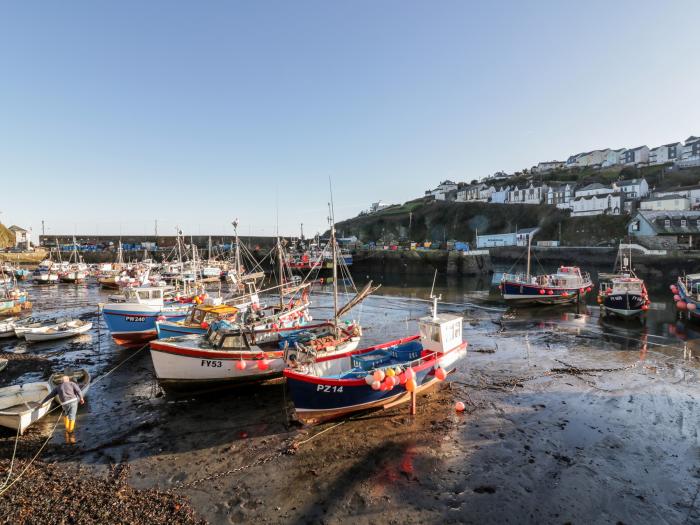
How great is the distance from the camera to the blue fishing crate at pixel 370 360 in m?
13.0

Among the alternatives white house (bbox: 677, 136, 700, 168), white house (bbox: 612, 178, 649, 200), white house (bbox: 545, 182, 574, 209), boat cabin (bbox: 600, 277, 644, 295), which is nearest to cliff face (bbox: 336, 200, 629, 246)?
white house (bbox: 545, 182, 574, 209)

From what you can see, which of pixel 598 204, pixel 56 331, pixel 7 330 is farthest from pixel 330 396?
pixel 598 204

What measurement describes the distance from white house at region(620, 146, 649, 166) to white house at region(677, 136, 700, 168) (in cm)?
984

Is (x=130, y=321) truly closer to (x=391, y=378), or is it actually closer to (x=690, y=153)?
(x=391, y=378)

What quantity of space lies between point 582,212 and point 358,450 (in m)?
89.9

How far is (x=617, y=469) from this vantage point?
9.05 meters

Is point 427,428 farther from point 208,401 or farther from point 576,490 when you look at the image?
point 208,401

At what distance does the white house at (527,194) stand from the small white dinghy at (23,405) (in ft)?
343

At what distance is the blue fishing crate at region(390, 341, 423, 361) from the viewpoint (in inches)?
545

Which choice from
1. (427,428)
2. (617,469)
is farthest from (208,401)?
(617,469)

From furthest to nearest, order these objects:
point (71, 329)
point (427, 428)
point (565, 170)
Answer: point (565, 170)
point (71, 329)
point (427, 428)

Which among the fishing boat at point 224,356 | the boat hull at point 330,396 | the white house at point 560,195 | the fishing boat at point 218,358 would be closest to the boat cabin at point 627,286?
the fishing boat at point 224,356

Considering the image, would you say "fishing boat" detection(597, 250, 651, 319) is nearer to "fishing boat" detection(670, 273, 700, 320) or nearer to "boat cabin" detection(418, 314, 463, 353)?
"fishing boat" detection(670, 273, 700, 320)

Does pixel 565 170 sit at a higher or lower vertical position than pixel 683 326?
higher
